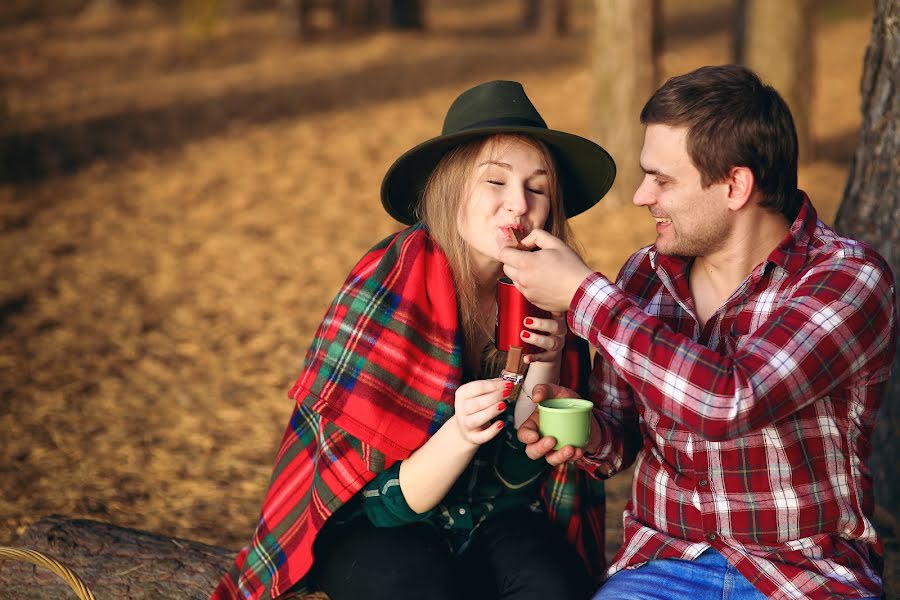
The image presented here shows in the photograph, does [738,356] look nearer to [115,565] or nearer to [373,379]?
[373,379]

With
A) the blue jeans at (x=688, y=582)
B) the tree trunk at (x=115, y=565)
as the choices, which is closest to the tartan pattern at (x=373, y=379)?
the tree trunk at (x=115, y=565)

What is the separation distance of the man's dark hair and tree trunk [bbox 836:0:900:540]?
1538 millimetres

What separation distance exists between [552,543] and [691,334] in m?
0.80

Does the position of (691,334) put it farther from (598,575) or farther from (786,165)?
(598,575)

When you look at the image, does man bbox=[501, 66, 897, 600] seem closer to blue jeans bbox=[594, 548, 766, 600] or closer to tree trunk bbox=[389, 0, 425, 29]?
blue jeans bbox=[594, 548, 766, 600]

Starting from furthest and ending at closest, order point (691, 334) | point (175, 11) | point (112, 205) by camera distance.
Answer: point (175, 11)
point (112, 205)
point (691, 334)

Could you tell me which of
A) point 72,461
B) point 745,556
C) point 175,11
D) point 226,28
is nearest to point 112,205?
point 72,461

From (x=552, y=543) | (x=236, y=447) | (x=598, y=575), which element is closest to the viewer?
(x=552, y=543)

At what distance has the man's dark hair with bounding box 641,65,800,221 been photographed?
260 cm

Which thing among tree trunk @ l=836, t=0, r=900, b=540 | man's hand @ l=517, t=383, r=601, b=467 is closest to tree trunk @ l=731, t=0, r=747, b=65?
tree trunk @ l=836, t=0, r=900, b=540

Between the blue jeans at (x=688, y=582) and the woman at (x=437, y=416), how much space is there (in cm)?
21

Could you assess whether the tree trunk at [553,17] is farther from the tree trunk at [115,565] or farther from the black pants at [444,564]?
the black pants at [444,564]

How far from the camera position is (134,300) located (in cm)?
750

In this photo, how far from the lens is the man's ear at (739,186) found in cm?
261
